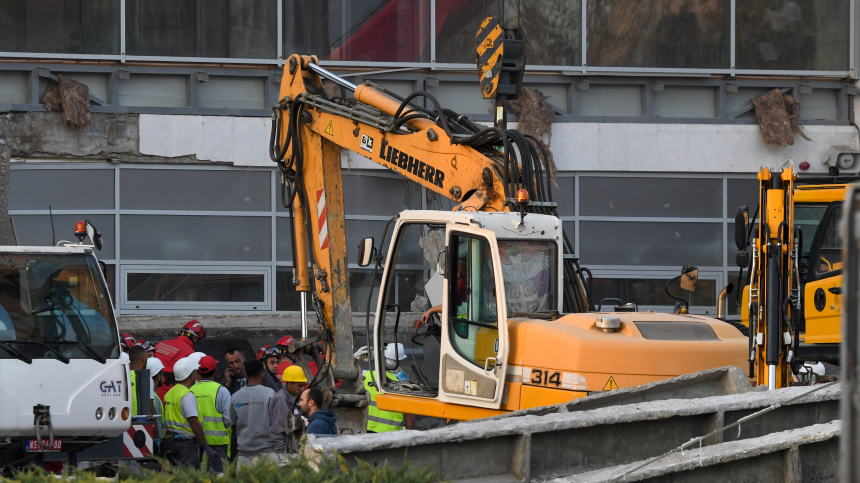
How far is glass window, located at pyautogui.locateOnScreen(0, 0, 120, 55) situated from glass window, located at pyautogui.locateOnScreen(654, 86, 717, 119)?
8929 millimetres

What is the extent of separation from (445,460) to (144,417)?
4.88 m

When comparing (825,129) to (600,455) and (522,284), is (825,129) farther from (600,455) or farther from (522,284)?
(600,455)

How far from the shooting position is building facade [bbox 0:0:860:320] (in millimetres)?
16125

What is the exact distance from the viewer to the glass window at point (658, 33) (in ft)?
56.7

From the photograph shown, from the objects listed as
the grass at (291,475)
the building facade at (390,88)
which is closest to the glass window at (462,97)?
the building facade at (390,88)

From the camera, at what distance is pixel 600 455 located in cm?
533

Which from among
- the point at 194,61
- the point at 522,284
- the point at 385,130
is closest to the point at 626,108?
the point at 194,61

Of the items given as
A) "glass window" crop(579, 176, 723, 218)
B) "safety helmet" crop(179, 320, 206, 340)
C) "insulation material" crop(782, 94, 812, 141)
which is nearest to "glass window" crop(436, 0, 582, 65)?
"glass window" crop(579, 176, 723, 218)

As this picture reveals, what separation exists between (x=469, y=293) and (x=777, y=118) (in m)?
10.8

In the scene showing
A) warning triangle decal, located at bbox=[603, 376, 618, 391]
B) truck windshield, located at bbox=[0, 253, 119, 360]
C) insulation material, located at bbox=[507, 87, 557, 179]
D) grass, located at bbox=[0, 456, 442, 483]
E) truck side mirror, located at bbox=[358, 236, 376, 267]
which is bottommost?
warning triangle decal, located at bbox=[603, 376, 618, 391]

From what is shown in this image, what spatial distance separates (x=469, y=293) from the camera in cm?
796

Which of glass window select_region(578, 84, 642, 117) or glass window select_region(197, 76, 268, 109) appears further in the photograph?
glass window select_region(578, 84, 642, 117)

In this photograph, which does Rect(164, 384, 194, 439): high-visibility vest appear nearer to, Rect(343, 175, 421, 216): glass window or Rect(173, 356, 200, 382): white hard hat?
Rect(173, 356, 200, 382): white hard hat

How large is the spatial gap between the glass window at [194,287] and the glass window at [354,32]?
12.5 feet
